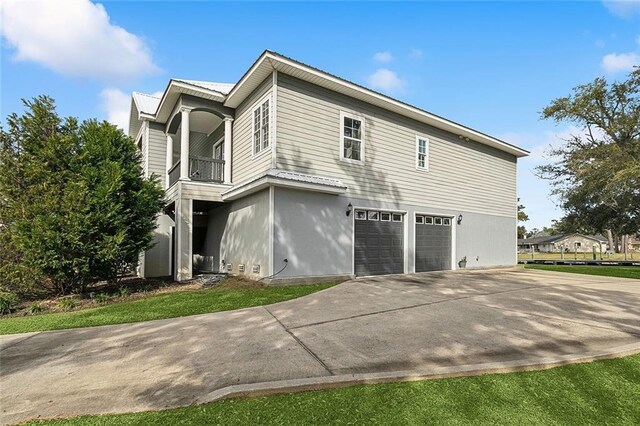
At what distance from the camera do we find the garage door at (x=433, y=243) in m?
13.1

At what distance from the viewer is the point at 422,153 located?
44.4ft

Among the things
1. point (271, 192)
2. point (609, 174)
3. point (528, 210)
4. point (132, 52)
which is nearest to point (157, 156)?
point (132, 52)

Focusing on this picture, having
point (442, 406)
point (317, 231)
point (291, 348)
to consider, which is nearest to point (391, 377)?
point (442, 406)

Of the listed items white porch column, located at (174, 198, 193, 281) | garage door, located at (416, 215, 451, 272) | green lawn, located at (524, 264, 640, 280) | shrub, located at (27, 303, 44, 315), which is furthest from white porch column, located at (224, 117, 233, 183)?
green lawn, located at (524, 264, 640, 280)

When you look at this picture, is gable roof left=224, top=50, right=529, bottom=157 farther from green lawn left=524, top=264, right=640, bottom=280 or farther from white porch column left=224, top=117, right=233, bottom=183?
green lawn left=524, top=264, right=640, bottom=280

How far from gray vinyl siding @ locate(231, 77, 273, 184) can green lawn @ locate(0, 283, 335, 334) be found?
3.80 metres

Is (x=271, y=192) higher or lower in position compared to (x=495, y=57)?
lower

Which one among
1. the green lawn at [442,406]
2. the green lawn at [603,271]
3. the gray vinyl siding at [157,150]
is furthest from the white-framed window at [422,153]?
the gray vinyl siding at [157,150]

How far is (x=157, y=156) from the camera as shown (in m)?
14.5

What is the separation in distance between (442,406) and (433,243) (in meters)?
11.3

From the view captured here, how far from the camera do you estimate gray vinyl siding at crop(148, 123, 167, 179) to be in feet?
47.0

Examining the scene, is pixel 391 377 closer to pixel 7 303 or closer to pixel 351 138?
pixel 7 303

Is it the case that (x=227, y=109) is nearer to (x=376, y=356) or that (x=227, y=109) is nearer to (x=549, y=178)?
(x=376, y=356)

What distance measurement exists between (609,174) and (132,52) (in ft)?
89.0
